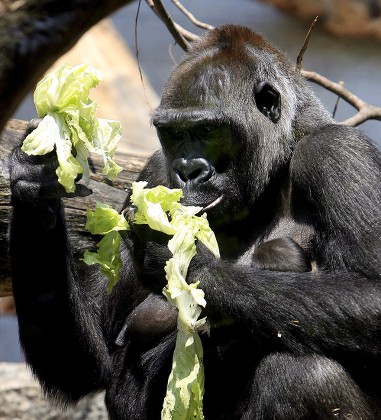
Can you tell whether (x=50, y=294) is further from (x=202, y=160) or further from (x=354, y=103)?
(x=354, y=103)

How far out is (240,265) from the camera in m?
3.75

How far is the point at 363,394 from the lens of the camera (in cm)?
366

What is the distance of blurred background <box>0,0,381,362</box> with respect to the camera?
12.2m

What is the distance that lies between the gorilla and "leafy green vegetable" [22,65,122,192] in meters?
0.10

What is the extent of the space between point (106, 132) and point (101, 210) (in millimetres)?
352

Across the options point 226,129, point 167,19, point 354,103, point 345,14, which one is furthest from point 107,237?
point 345,14

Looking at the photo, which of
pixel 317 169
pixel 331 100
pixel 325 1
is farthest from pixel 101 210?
pixel 325 1

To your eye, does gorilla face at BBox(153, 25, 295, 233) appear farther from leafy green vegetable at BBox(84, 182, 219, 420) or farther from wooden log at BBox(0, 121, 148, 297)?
wooden log at BBox(0, 121, 148, 297)

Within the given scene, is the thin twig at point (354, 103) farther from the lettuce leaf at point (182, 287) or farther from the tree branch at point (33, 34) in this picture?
the tree branch at point (33, 34)

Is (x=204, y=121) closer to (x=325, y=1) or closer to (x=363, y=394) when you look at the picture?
(x=363, y=394)

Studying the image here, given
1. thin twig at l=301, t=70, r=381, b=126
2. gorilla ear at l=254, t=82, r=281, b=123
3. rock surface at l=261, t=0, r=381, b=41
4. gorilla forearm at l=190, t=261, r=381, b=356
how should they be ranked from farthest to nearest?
rock surface at l=261, t=0, r=381, b=41 → thin twig at l=301, t=70, r=381, b=126 → gorilla ear at l=254, t=82, r=281, b=123 → gorilla forearm at l=190, t=261, r=381, b=356

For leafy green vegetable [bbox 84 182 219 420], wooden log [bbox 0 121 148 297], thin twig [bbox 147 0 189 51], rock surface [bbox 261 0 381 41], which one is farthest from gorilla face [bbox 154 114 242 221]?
rock surface [bbox 261 0 381 41]

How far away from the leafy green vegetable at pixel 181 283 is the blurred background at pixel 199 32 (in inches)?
316

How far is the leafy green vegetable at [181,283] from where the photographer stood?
350 centimetres
